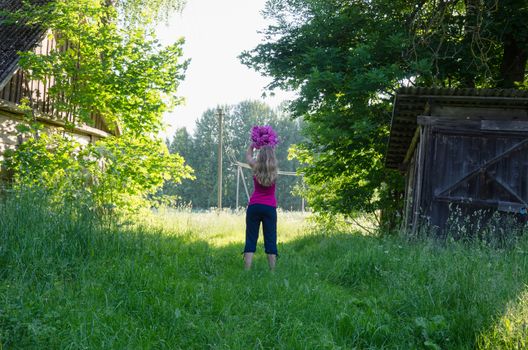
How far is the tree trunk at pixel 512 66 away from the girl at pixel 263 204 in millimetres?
8950

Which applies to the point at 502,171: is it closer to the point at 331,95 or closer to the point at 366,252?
the point at 366,252

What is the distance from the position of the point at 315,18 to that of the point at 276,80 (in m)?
1.98

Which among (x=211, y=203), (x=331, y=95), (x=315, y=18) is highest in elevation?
(x=315, y=18)

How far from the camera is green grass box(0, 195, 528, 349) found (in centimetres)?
404

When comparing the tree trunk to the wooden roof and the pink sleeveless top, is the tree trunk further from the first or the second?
the pink sleeveless top

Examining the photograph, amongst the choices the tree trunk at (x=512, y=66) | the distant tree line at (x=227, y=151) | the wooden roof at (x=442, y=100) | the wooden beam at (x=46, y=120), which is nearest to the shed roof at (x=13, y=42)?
the wooden beam at (x=46, y=120)

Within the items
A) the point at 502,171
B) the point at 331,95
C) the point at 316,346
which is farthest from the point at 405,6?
the point at 316,346

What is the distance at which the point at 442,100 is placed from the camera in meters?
9.36

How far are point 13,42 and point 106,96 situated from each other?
275 cm

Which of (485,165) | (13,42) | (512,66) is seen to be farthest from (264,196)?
(512,66)

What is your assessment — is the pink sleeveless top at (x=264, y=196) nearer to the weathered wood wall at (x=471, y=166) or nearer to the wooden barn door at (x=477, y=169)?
the weathered wood wall at (x=471, y=166)

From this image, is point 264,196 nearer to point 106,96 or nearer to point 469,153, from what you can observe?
point 469,153

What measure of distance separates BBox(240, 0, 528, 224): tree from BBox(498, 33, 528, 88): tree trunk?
0.02 m

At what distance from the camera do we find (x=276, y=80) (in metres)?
14.1
